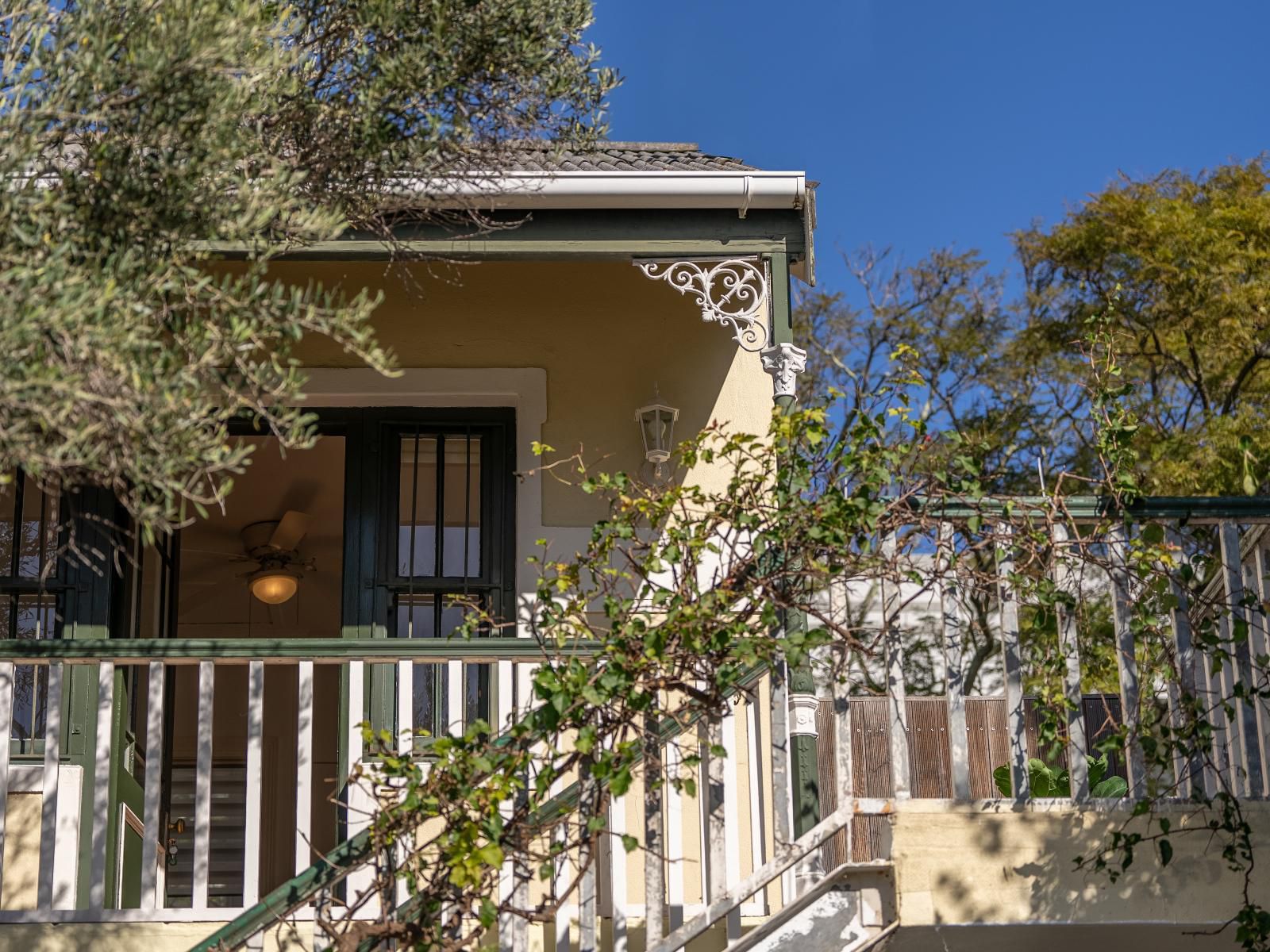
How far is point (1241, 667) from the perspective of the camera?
5434 mm

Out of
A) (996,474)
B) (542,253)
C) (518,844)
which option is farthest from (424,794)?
(542,253)

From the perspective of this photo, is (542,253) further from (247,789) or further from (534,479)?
(247,789)

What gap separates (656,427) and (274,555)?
3.37 m

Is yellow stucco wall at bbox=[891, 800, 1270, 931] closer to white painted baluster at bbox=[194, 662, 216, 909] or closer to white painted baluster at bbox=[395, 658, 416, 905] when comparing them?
white painted baluster at bbox=[395, 658, 416, 905]

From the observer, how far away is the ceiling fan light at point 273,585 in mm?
10242

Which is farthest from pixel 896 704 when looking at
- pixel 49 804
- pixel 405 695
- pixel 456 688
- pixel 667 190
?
pixel 49 804

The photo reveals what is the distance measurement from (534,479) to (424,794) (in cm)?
287

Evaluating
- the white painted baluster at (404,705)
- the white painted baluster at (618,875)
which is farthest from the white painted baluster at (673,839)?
the white painted baluster at (404,705)

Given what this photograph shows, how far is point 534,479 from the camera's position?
7.72 metres

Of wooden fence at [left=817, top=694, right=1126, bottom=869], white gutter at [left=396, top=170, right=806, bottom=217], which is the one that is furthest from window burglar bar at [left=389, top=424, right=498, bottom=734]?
wooden fence at [left=817, top=694, right=1126, bottom=869]

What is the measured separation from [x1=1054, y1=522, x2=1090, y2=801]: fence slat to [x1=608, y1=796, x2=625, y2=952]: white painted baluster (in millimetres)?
1350

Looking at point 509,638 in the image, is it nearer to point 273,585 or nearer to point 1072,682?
point 1072,682

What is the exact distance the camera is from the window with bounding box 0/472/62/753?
23.4 ft

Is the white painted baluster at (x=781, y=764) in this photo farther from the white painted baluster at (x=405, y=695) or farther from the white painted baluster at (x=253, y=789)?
the white painted baluster at (x=253, y=789)
